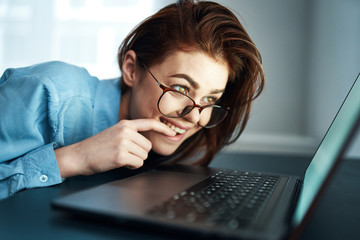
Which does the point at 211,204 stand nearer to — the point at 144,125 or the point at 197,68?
the point at 144,125

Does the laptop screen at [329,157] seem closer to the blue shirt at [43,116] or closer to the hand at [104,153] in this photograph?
the hand at [104,153]

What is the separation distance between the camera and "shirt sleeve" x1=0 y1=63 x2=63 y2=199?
A: 0.67 metres

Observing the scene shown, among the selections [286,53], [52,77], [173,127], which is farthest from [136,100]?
[286,53]

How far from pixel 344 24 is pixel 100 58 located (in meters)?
1.79

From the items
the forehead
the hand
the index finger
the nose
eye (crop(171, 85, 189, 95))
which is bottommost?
the hand

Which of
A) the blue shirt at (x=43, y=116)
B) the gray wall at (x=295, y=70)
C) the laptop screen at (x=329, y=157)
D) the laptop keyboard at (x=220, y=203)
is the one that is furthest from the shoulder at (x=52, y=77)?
the gray wall at (x=295, y=70)

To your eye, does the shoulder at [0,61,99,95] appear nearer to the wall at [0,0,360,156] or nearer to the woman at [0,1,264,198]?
the woman at [0,1,264,198]

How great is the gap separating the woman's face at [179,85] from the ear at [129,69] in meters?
→ 0.04

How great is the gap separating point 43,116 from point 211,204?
0.59 meters

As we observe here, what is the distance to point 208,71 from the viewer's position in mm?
Answer: 881

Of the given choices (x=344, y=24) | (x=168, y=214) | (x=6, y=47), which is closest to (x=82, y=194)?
(x=168, y=214)

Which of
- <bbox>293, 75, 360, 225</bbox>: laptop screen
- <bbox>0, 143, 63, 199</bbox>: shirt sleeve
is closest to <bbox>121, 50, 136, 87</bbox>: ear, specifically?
<bbox>0, 143, 63, 199</bbox>: shirt sleeve

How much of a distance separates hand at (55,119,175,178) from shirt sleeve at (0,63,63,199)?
0.10 feet

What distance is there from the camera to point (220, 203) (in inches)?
17.9
